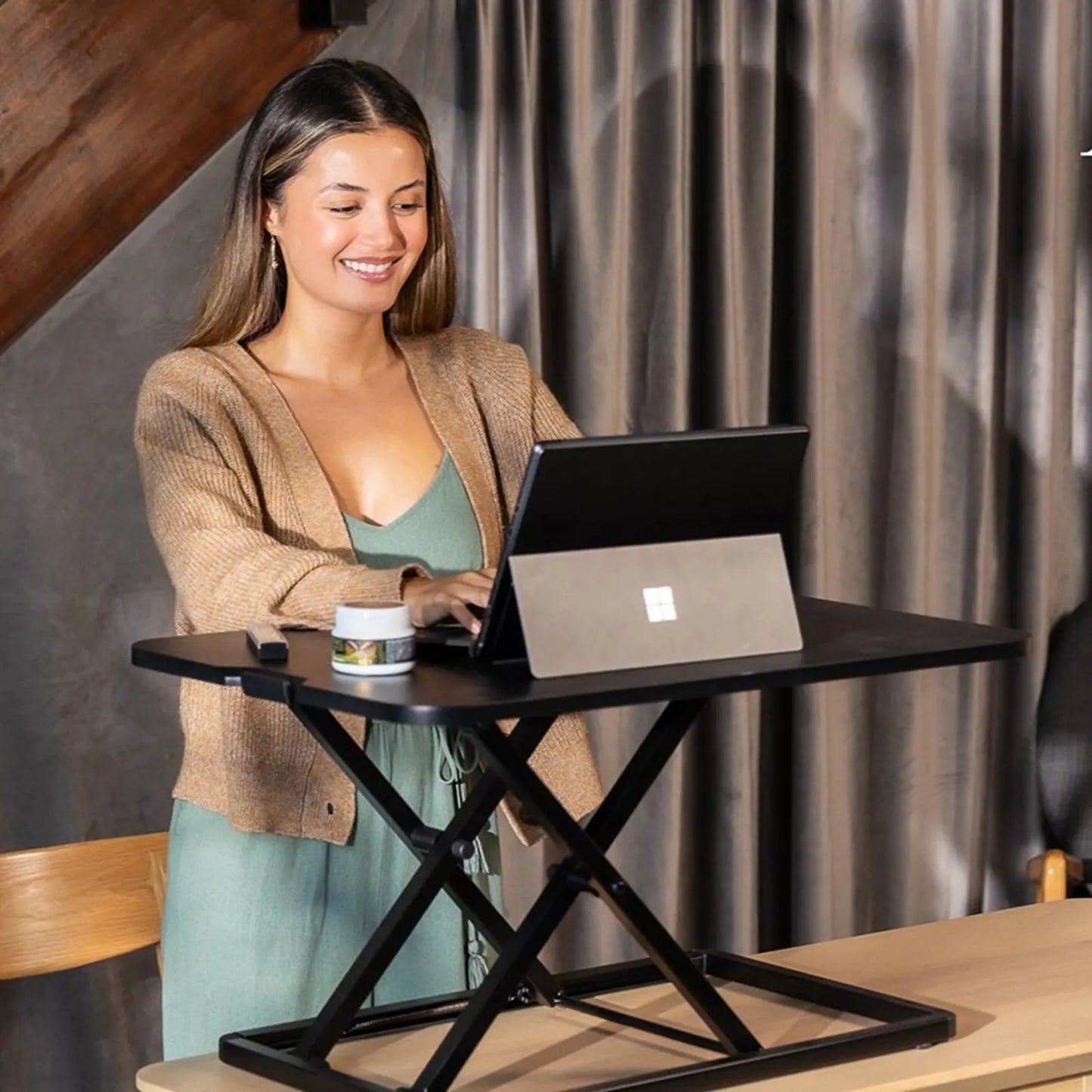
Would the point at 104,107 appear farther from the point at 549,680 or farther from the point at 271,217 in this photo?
the point at 549,680

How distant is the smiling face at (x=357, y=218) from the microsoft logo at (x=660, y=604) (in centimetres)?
64

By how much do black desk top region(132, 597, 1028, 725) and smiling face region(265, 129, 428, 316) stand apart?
51 centimetres

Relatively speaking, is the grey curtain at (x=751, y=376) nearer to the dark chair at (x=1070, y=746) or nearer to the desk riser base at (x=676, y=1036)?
the dark chair at (x=1070, y=746)

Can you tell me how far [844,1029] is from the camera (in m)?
1.66

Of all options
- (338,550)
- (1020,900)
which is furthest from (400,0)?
(1020,900)

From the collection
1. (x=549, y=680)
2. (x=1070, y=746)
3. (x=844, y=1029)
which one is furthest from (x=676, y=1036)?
(x=1070, y=746)

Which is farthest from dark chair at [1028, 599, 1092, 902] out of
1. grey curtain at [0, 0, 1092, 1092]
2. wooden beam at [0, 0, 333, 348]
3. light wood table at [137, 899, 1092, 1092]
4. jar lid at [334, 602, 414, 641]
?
jar lid at [334, 602, 414, 641]

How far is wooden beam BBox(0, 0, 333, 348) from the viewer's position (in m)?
2.56

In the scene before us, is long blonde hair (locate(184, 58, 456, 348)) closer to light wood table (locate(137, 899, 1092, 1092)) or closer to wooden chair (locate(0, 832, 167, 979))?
wooden chair (locate(0, 832, 167, 979))

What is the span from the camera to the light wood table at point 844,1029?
156cm

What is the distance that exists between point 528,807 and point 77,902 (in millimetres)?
1027

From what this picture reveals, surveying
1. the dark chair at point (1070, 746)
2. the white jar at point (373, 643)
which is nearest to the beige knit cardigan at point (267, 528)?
the white jar at point (373, 643)

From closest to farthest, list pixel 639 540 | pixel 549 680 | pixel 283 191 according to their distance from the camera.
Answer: pixel 549 680
pixel 639 540
pixel 283 191

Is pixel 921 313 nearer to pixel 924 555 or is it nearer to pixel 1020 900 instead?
pixel 924 555
